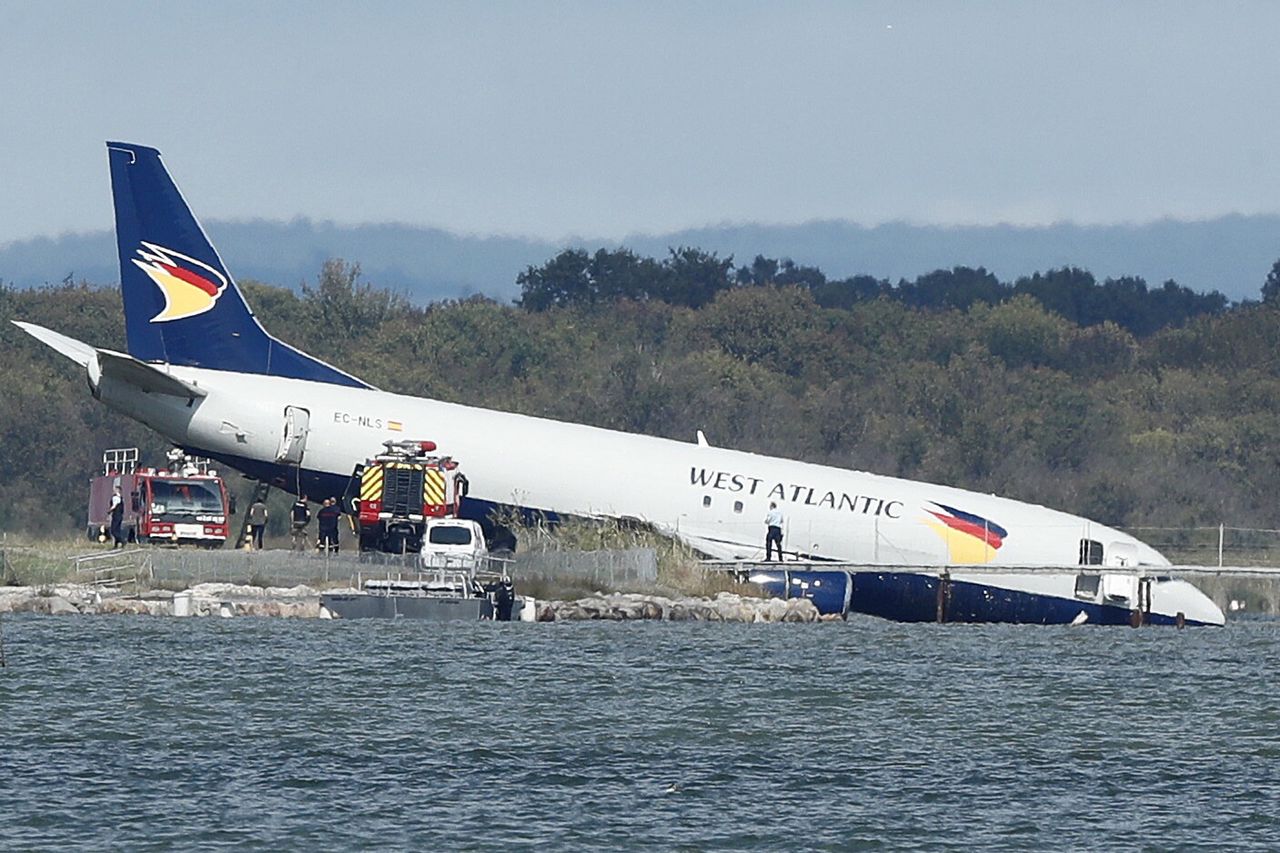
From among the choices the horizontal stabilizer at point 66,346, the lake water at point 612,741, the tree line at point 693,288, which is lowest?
the lake water at point 612,741

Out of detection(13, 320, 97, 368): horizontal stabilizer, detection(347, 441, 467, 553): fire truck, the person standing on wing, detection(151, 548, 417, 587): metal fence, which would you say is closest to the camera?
detection(151, 548, 417, 587): metal fence

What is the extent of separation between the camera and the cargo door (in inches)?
2569

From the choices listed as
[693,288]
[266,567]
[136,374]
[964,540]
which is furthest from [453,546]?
[693,288]

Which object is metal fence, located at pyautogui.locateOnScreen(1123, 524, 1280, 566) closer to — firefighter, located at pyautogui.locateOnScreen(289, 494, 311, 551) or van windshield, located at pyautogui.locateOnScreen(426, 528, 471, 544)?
firefighter, located at pyautogui.locateOnScreen(289, 494, 311, 551)

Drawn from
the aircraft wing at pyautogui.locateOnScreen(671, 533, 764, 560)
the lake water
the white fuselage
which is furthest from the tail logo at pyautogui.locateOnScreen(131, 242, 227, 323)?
the aircraft wing at pyautogui.locateOnScreen(671, 533, 764, 560)

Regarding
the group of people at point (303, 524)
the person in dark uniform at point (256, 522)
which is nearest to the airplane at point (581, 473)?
the group of people at point (303, 524)

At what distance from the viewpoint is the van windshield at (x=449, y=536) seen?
61.1 metres

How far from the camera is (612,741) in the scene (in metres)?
37.6

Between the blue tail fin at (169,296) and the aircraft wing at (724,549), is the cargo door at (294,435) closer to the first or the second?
the blue tail fin at (169,296)

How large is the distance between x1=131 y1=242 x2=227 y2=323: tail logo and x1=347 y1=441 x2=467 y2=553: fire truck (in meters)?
7.34

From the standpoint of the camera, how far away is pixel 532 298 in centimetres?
17338

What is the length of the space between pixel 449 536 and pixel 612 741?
24.0 metres

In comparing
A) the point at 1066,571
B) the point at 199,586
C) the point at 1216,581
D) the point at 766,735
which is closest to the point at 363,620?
the point at 199,586

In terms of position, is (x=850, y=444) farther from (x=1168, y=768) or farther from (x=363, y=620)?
(x=1168, y=768)
